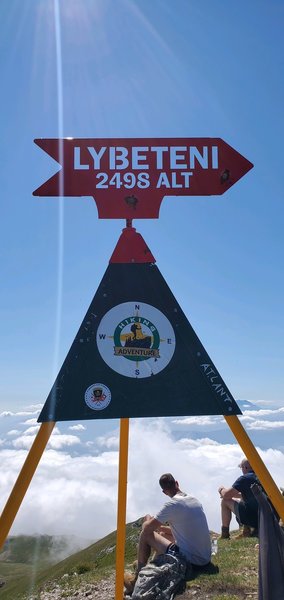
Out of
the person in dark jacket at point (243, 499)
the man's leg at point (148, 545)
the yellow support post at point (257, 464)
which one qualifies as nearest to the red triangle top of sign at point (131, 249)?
the yellow support post at point (257, 464)

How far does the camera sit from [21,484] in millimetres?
4910

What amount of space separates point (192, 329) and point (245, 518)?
4.99 meters

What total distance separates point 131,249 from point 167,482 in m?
3.67

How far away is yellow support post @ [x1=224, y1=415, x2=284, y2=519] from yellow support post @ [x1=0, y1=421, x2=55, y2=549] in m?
1.86

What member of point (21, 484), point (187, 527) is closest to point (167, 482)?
point (187, 527)

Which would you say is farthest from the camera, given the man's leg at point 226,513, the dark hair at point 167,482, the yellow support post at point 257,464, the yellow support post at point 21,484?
the man's leg at point 226,513

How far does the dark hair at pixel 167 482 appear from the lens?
7.57m

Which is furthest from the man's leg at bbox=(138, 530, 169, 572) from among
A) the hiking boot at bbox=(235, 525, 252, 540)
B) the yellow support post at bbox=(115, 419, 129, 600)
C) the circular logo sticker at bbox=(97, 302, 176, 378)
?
the hiking boot at bbox=(235, 525, 252, 540)

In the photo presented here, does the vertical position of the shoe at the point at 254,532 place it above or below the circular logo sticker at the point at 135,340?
A: below

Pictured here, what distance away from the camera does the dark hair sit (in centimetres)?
757

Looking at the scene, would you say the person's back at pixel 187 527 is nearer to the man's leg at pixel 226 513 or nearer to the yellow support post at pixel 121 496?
the yellow support post at pixel 121 496

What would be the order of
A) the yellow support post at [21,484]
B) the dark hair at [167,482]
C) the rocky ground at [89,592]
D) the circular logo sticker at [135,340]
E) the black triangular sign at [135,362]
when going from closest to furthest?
the yellow support post at [21,484] → the black triangular sign at [135,362] → the circular logo sticker at [135,340] → the dark hair at [167,482] → the rocky ground at [89,592]

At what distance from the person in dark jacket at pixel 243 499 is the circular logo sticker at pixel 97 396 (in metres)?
4.59

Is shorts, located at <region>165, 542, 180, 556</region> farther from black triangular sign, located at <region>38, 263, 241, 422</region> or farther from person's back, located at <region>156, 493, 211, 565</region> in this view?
black triangular sign, located at <region>38, 263, 241, 422</region>
